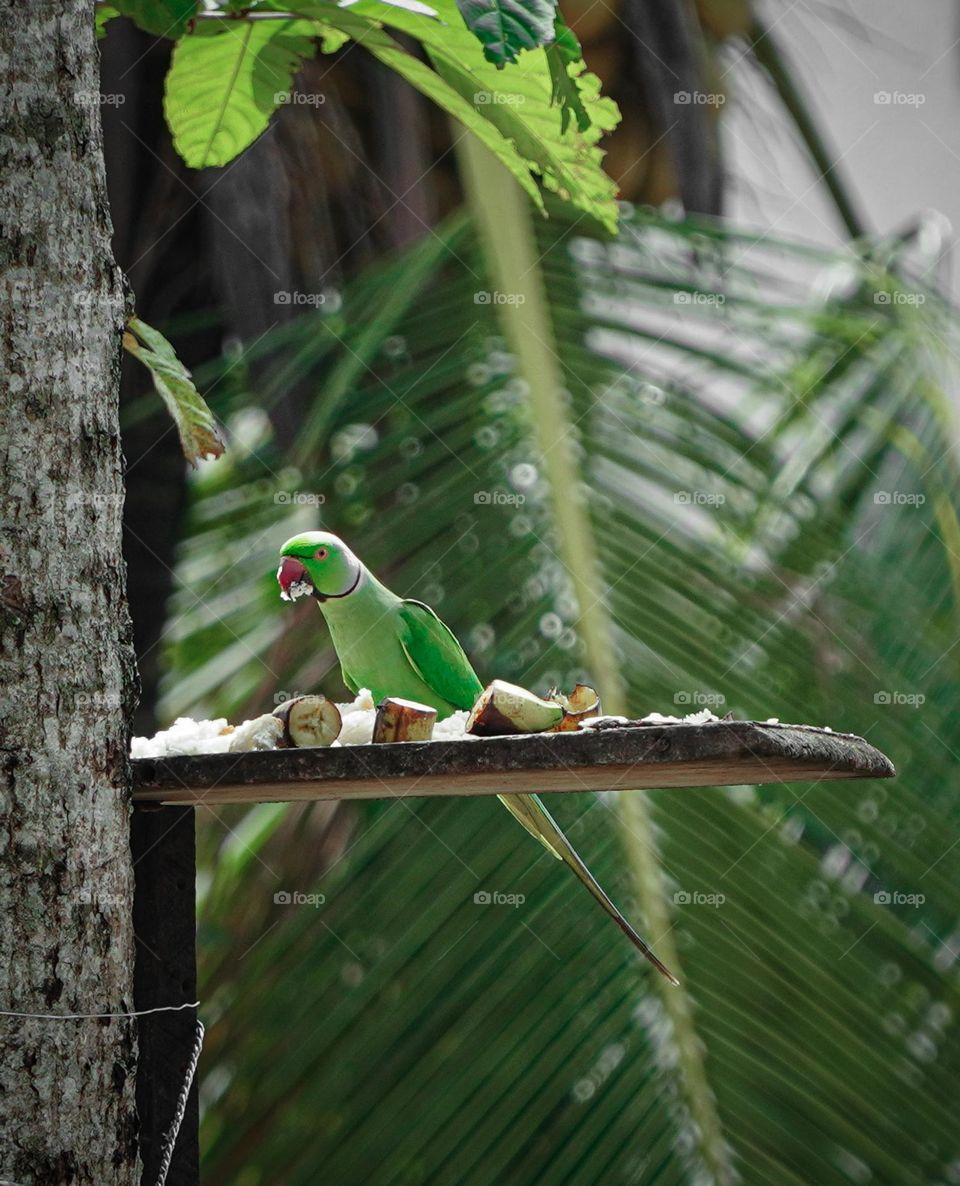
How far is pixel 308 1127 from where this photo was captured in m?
1.97

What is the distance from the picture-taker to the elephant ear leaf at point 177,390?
4.02 ft

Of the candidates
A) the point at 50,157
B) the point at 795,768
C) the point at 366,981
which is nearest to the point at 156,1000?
the point at 795,768

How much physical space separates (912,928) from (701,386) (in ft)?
3.36

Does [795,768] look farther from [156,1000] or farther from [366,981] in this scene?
[366,981]

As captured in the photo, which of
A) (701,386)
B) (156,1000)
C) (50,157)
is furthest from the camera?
(701,386)
